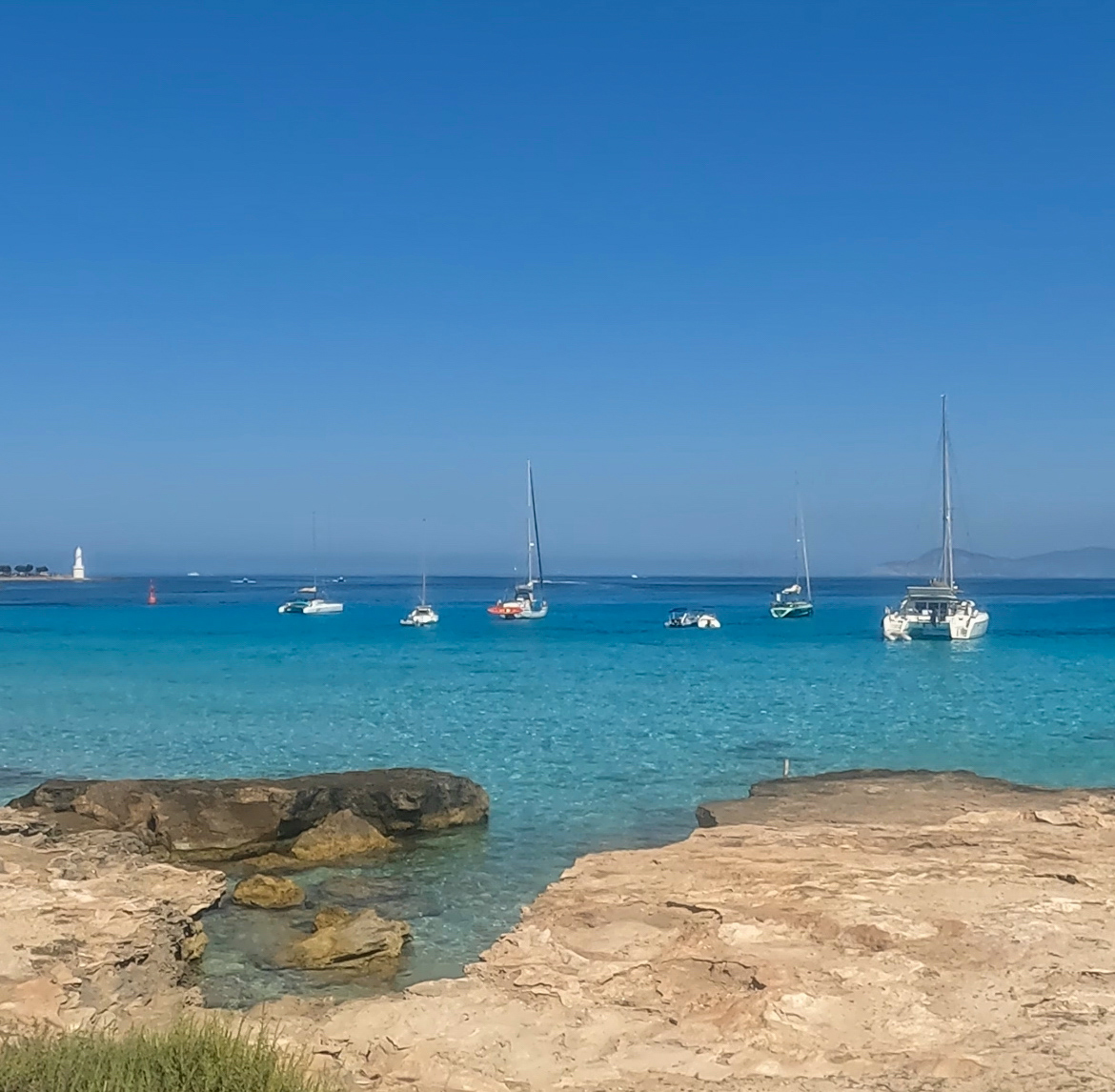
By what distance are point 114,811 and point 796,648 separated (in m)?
45.6

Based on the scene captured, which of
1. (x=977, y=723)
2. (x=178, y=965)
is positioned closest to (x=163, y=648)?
(x=977, y=723)

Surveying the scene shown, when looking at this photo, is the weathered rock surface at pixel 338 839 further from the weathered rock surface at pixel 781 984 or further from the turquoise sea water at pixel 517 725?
the weathered rock surface at pixel 781 984

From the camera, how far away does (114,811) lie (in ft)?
56.8

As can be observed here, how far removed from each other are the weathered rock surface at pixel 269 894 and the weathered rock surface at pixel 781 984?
401cm

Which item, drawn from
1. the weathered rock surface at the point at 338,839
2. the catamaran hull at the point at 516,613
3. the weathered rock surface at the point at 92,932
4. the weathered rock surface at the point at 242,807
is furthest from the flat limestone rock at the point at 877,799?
the catamaran hull at the point at 516,613

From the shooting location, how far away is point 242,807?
→ 17672 millimetres

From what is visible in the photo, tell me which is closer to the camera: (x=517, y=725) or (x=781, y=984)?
(x=781, y=984)

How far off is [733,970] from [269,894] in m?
7.30

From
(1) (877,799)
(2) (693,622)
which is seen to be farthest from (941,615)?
(1) (877,799)

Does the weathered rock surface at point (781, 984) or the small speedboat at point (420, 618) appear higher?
the weathered rock surface at point (781, 984)

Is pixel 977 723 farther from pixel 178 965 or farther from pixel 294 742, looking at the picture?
pixel 178 965

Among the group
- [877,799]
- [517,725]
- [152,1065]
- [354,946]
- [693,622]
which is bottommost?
[693,622]

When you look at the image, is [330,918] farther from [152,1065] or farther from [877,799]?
[877,799]

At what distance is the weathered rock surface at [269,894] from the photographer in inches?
553
